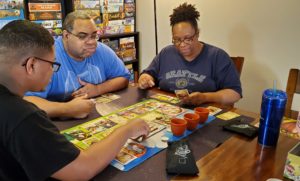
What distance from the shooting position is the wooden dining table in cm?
86

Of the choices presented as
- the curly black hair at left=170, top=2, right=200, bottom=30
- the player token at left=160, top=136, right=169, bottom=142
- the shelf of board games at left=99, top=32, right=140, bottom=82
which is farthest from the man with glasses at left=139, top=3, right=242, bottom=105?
the shelf of board games at left=99, top=32, right=140, bottom=82

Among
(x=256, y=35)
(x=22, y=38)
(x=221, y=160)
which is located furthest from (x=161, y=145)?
(x=256, y=35)

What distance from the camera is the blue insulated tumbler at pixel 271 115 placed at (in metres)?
0.97

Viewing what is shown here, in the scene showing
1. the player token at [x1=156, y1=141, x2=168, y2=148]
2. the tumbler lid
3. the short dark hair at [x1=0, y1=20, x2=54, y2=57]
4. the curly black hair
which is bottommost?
the player token at [x1=156, y1=141, x2=168, y2=148]

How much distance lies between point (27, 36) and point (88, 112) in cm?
58

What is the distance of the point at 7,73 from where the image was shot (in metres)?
0.81

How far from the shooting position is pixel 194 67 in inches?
71.0

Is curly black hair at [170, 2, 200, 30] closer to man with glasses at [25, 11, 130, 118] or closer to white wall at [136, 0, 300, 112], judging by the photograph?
man with glasses at [25, 11, 130, 118]

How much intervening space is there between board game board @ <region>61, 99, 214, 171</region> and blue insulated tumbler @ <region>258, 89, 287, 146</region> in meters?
0.29

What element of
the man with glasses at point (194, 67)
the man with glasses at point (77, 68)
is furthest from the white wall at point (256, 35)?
the man with glasses at point (77, 68)

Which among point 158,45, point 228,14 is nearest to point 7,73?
point 228,14

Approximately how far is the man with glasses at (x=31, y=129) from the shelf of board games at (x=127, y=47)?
2.10m

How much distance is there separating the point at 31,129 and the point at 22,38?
0.30m

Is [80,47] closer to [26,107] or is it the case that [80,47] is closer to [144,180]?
[26,107]
